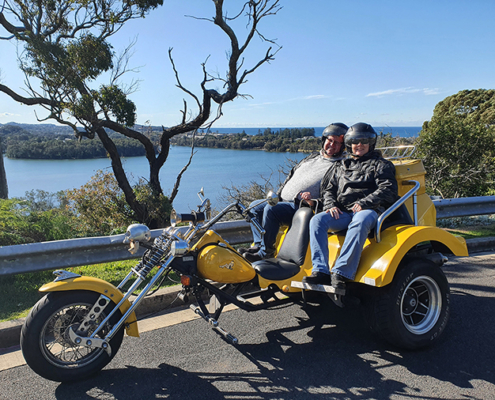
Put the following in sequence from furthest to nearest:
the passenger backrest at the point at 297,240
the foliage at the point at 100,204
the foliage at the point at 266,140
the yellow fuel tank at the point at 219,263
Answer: the foliage at the point at 100,204
the foliage at the point at 266,140
the passenger backrest at the point at 297,240
the yellow fuel tank at the point at 219,263

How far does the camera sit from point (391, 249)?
3393 millimetres

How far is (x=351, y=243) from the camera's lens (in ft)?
11.3

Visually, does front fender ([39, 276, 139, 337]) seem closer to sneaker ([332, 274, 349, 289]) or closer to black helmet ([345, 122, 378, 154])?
sneaker ([332, 274, 349, 289])

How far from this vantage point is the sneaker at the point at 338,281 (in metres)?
3.37

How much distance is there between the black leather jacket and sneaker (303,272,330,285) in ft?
2.41

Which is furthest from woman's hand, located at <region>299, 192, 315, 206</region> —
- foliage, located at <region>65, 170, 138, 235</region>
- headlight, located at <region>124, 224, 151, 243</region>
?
foliage, located at <region>65, 170, 138, 235</region>

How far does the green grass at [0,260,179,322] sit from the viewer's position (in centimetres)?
399

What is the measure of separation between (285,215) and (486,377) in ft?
7.39

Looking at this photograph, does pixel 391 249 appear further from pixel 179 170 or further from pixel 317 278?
pixel 179 170

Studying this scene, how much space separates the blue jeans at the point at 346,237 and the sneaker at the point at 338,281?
0.11 feet

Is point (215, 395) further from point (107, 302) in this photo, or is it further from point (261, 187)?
point (261, 187)

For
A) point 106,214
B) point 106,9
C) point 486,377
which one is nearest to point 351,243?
point 486,377

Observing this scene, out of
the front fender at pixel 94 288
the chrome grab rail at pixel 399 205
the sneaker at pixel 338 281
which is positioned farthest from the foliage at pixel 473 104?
Answer: the front fender at pixel 94 288

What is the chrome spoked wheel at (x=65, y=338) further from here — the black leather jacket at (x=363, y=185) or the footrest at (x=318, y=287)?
the black leather jacket at (x=363, y=185)
